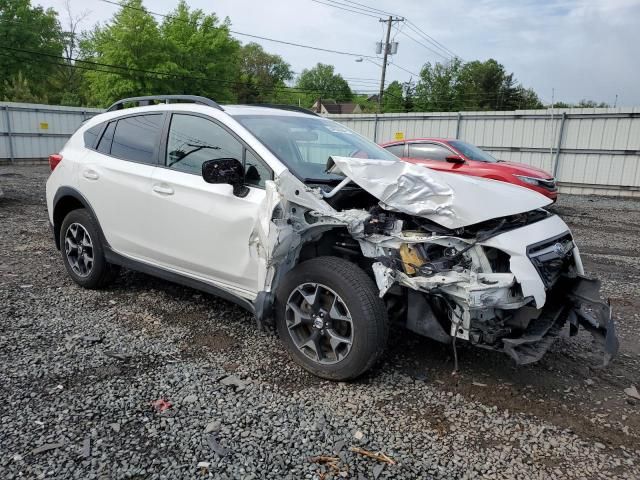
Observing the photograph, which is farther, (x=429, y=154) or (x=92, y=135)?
(x=429, y=154)

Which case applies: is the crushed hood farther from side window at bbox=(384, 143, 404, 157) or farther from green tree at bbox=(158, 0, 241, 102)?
green tree at bbox=(158, 0, 241, 102)

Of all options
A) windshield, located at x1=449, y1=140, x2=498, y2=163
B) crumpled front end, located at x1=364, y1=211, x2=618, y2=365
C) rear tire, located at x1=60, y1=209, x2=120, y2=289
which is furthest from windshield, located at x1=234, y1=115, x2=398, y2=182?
windshield, located at x1=449, y1=140, x2=498, y2=163

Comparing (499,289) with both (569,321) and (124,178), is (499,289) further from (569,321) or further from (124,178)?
(124,178)

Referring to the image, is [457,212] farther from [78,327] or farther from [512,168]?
[512,168]

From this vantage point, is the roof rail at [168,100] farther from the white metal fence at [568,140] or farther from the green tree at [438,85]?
the green tree at [438,85]

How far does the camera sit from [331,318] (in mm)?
3051

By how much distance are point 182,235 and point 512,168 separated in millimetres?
7572

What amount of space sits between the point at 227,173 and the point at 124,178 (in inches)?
55.2

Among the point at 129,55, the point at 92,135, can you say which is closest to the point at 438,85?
the point at 129,55

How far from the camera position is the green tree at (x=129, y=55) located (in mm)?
31766

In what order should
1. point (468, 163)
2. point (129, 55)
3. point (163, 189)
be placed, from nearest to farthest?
1. point (163, 189)
2. point (468, 163)
3. point (129, 55)

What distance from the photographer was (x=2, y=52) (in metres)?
39.0

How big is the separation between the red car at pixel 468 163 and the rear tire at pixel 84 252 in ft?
20.8

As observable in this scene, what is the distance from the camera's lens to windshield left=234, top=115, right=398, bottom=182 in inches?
139
